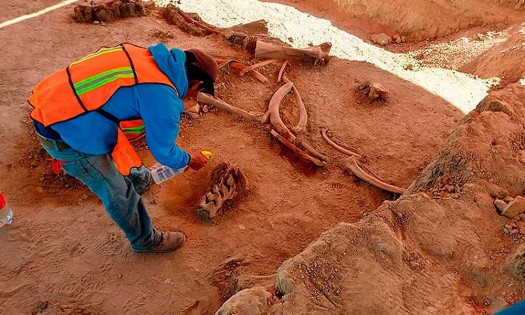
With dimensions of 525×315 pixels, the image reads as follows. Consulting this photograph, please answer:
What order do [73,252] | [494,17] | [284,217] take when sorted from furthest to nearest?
1. [494,17]
2. [284,217]
3. [73,252]

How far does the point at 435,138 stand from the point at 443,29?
381 centimetres

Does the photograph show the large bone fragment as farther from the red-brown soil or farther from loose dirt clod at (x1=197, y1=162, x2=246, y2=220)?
loose dirt clod at (x1=197, y1=162, x2=246, y2=220)

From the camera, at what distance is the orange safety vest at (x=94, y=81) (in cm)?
244

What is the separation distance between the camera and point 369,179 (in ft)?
14.9

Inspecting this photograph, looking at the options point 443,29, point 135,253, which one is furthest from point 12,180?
point 443,29

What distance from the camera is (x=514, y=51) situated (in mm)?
6156

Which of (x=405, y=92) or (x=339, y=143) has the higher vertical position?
(x=405, y=92)

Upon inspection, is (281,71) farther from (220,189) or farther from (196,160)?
(196,160)

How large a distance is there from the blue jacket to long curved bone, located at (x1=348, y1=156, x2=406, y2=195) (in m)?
2.52

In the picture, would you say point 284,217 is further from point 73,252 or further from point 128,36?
point 128,36

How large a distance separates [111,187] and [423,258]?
2127 millimetres

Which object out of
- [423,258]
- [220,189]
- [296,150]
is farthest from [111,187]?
[296,150]

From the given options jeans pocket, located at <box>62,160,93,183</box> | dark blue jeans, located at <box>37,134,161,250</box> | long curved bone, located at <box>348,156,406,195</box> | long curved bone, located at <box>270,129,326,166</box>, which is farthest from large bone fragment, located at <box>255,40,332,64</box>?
jeans pocket, located at <box>62,160,93,183</box>

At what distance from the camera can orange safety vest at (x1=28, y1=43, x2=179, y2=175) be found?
2.44 meters
